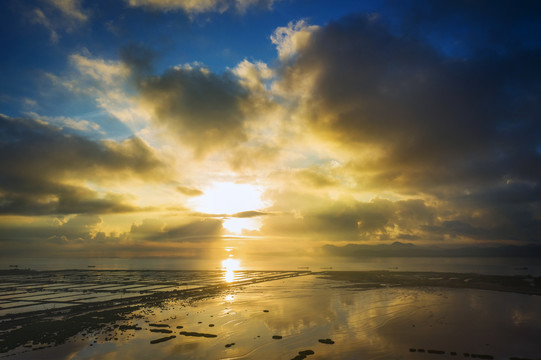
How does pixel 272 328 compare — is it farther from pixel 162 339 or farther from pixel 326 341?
pixel 162 339

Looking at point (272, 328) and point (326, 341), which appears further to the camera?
point (272, 328)

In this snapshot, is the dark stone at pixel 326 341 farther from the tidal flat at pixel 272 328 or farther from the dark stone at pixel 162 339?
the dark stone at pixel 162 339

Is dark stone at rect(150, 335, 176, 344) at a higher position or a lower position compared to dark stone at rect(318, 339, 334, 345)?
higher

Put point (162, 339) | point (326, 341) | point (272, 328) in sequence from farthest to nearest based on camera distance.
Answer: point (272, 328) → point (162, 339) → point (326, 341)

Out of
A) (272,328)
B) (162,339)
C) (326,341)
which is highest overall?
(162,339)

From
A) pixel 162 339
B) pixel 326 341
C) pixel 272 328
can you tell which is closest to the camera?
pixel 326 341

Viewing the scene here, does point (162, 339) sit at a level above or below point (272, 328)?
above

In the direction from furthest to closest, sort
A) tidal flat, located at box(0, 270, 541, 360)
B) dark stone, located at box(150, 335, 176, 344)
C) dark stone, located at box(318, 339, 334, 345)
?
1. dark stone, located at box(150, 335, 176, 344)
2. dark stone, located at box(318, 339, 334, 345)
3. tidal flat, located at box(0, 270, 541, 360)

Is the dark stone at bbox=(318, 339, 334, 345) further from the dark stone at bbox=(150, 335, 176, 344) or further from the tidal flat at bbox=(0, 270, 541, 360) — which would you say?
the dark stone at bbox=(150, 335, 176, 344)

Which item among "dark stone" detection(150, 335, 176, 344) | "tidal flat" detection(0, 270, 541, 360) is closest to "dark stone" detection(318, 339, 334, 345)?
"tidal flat" detection(0, 270, 541, 360)

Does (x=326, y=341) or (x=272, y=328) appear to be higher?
(x=326, y=341)

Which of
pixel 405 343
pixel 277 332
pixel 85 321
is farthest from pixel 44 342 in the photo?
pixel 405 343

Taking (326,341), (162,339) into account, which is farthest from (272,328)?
(162,339)

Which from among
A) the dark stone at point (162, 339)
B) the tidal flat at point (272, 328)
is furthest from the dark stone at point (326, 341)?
the dark stone at point (162, 339)
